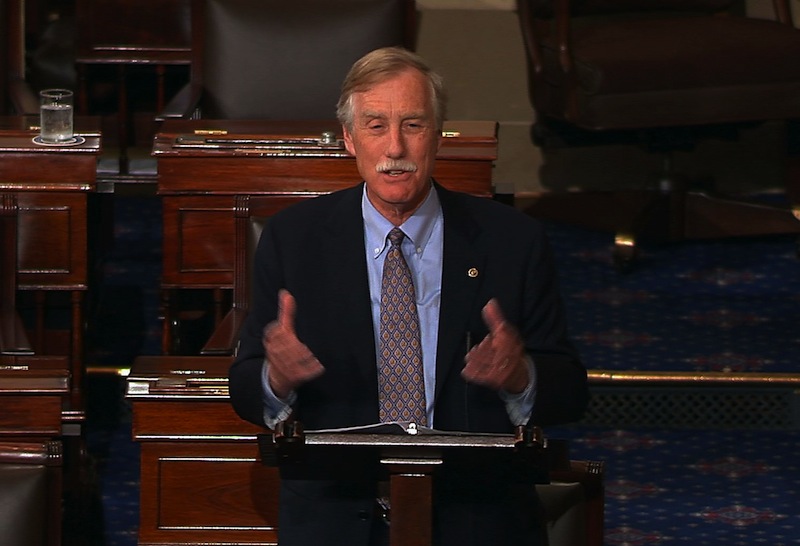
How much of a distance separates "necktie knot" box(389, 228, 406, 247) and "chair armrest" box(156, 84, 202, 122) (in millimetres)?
1710

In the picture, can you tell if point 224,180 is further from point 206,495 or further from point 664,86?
point 664,86

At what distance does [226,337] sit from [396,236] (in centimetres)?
95

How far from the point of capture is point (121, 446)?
128 inches

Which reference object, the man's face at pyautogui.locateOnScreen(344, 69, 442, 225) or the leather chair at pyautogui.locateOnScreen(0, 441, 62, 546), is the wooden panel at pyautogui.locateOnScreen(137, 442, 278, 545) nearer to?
the leather chair at pyautogui.locateOnScreen(0, 441, 62, 546)

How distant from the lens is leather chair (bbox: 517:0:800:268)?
3.85 m

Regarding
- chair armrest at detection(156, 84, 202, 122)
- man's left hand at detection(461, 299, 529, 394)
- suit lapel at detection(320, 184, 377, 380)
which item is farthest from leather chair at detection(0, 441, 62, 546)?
chair armrest at detection(156, 84, 202, 122)

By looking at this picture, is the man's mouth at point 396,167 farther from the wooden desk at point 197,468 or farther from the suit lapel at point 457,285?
the wooden desk at point 197,468

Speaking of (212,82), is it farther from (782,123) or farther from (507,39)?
(782,123)

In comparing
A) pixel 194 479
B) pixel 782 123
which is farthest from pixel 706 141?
pixel 194 479

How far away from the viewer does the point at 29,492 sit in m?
2.17

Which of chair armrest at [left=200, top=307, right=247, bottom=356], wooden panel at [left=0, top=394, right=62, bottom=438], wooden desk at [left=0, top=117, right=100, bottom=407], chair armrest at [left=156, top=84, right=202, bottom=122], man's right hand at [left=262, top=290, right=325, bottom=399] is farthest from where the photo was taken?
chair armrest at [left=156, top=84, right=202, bottom=122]

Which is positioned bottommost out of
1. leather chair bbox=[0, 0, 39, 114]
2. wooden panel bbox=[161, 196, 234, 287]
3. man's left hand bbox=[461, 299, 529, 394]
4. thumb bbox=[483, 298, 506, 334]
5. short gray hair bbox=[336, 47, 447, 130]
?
man's left hand bbox=[461, 299, 529, 394]

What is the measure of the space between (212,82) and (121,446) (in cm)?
99

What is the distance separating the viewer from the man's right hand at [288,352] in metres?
1.72
